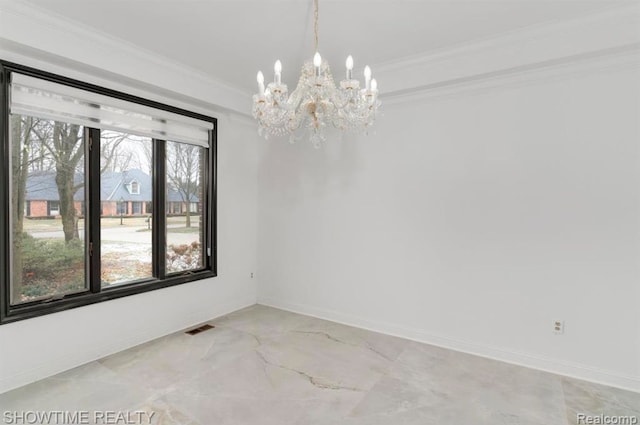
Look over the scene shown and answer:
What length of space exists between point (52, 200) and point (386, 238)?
309cm

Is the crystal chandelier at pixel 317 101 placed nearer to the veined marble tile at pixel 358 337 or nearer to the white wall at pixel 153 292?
the white wall at pixel 153 292

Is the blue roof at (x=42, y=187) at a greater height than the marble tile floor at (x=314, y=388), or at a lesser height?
greater

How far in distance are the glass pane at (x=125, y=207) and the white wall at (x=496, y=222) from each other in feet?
5.76

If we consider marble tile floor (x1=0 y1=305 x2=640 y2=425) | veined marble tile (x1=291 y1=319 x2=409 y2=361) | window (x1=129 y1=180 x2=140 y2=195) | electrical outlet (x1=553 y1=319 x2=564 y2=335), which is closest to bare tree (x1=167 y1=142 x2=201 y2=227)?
window (x1=129 y1=180 x2=140 y2=195)

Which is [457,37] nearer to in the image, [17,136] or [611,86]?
[611,86]

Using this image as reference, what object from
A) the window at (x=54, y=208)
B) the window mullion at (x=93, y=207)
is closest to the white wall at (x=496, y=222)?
the window mullion at (x=93, y=207)

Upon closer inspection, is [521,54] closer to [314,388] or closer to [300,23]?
[300,23]

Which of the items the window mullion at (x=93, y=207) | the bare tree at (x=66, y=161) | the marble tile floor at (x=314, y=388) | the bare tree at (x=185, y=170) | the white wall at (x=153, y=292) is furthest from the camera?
the bare tree at (x=185, y=170)

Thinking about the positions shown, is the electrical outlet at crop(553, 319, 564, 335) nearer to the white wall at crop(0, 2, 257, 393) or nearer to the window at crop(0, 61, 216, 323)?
the white wall at crop(0, 2, 257, 393)

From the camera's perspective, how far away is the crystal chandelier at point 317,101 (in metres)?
2.11

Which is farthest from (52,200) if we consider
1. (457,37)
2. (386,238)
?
(457,37)

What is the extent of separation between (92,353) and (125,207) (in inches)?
52.8

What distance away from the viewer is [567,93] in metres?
2.77

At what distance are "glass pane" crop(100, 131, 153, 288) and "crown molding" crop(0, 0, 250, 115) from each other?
0.54 m
